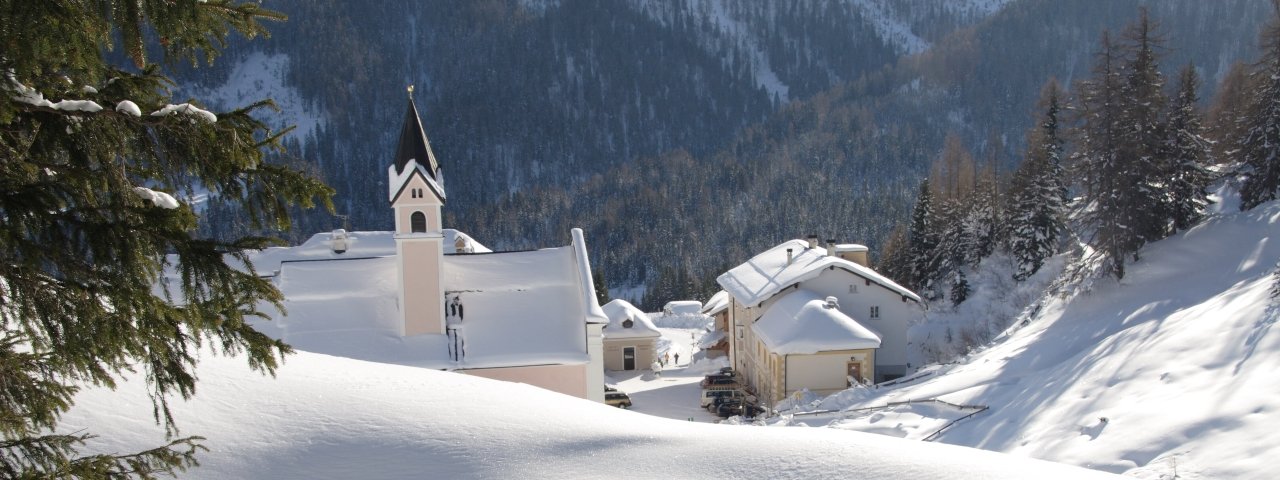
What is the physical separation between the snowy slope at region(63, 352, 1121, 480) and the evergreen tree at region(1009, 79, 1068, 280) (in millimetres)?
34422

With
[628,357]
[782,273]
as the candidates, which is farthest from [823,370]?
A: [628,357]

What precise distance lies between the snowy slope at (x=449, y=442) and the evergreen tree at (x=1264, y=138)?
25277 mm

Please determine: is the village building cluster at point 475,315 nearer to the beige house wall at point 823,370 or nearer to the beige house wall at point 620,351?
the beige house wall at point 823,370

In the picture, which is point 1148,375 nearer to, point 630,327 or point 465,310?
point 465,310

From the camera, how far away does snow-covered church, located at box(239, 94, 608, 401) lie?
22609 mm

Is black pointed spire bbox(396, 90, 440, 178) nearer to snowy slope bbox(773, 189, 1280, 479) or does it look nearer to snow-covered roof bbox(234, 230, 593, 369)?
snow-covered roof bbox(234, 230, 593, 369)

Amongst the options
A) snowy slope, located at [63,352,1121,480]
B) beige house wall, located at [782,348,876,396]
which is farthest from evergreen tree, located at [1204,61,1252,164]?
snowy slope, located at [63,352,1121,480]

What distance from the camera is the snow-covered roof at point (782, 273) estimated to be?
107ft

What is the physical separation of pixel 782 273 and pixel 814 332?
236 inches

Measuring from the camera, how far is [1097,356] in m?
19.4

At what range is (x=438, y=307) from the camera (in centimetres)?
2359

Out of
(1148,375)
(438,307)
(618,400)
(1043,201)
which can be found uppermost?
(1043,201)

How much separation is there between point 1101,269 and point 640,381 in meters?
17.7

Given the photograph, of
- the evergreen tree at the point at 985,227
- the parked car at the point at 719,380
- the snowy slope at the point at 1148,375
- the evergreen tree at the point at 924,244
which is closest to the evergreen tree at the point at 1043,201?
the evergreen tree at the point at 985,227
